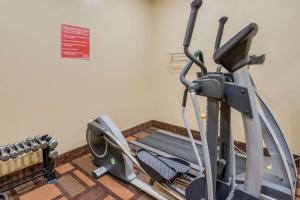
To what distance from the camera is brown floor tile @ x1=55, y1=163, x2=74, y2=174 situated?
2031mm

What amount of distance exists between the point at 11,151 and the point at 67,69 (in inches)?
37.9

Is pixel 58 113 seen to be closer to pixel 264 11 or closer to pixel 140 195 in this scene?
pixel 140 195

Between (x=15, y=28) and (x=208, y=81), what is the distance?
175 centimetres

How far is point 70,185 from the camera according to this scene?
1801mm

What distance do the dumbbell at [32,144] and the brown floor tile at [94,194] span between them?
0.61 meters

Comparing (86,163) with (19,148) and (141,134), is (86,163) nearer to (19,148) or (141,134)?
(19,148)

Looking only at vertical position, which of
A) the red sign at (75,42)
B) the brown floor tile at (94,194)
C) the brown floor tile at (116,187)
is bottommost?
the brown floor tile at (94,194)

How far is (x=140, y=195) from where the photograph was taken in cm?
Answer: 169

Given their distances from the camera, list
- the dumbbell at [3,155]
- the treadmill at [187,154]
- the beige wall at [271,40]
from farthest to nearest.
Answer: the beige wall at [271,40], the dumbbell at [3,155], the treadmill at [187,154]

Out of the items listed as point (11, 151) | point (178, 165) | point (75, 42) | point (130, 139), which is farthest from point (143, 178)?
point (75, 42)

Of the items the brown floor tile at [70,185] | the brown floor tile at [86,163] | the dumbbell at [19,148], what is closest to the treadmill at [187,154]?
the brown floor tile at [86,163]

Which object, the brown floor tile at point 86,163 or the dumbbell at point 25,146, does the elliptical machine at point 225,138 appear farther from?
the dumbbell at point 25,146

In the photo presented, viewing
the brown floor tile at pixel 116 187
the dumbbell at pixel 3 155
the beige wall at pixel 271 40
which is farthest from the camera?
the beige wall at pixel 271 40

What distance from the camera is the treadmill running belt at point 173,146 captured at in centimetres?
232
